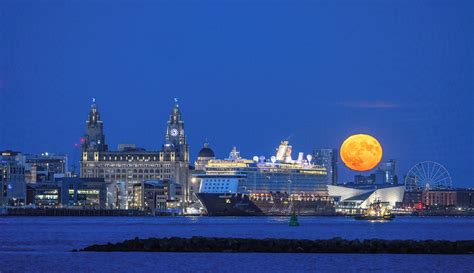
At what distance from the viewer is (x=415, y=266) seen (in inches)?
2386

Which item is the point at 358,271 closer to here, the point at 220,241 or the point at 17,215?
the point at 220,241

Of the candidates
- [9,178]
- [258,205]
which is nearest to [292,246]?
[258,205]

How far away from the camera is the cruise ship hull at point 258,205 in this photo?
188 m

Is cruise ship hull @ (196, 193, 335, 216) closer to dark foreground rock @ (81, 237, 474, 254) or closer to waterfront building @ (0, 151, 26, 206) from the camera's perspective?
waterfront building @ (0, 151, 26, 206)

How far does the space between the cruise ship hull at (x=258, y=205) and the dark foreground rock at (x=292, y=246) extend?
11443 cm

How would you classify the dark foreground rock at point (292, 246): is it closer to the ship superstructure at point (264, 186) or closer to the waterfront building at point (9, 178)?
the ship superstructure at point (264, 186)

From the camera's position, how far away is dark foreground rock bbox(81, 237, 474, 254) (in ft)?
225

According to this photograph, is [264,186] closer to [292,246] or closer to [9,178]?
[9,178]

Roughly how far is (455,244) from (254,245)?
10.7 m

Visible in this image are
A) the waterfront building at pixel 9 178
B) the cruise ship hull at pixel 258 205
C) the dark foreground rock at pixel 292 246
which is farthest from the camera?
the waterfront building at pixel 9 178

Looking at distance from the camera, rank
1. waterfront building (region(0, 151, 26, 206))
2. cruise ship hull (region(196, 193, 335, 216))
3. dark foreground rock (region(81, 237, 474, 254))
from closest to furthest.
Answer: dark foreground rock (region(81, 237, 474, 254))
cruise ship hull (region(196, 193, 335, 216))
waterfront building (region(0, 151, 26, 206))

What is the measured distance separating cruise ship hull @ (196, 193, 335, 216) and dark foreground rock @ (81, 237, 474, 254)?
114425 millimetres

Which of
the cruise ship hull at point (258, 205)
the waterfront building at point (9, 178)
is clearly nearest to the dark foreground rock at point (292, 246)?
the cruise ship hull at point (258, 205)

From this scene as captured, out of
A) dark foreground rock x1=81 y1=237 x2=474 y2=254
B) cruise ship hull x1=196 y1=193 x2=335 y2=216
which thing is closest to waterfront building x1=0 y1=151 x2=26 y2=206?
cruise ship hull x1=196 y1=193 x2=335 y2=216
